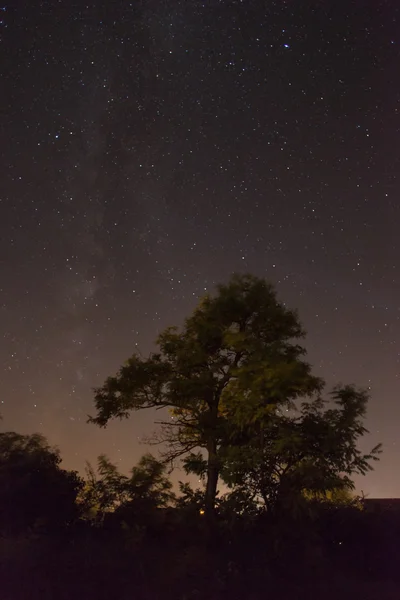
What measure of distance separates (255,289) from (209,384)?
14.0ft

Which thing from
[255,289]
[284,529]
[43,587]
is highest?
[255,289]

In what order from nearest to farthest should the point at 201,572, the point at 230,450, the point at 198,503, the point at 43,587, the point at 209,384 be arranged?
the point at 43,587
the point at 201,572
the point at 230,450
the point at 198,503
the point at 209,384

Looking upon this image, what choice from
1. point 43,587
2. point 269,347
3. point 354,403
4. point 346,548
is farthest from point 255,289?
point 43,587

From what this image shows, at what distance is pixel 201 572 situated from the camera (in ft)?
55.3

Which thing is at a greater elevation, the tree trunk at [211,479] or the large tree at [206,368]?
the large tree at [206,368]

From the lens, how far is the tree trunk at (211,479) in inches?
761

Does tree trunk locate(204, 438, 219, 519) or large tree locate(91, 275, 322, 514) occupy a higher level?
large tree locate(91, 275, 322, 514)

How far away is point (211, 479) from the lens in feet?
65.8

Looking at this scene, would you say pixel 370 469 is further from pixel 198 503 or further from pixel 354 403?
pixel 198 503

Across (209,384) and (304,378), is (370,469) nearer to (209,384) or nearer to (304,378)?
(304,378)

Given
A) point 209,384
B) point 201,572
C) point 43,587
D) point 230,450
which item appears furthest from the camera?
point 209,384

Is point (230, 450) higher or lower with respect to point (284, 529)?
higher

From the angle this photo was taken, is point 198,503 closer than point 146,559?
No

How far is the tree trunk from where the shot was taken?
63.4 feet
